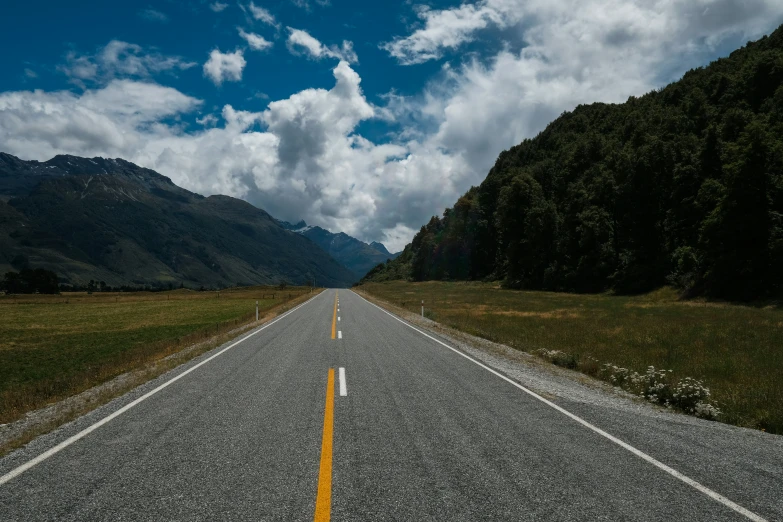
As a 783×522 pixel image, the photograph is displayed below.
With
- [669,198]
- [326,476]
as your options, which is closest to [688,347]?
[326,476]

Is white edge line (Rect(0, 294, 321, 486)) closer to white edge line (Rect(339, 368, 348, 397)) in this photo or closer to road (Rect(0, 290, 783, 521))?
road (Rect(0, 290, 783, 521))

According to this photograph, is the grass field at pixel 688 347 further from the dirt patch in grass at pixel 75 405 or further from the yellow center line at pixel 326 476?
the dirt patch in grass at pixel 75 405

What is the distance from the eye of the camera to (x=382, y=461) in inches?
204

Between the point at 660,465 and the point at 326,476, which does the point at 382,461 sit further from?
the point at 660,465

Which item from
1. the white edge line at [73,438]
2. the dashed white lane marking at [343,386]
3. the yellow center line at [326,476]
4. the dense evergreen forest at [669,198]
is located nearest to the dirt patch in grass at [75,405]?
the white edge line at [73,438]

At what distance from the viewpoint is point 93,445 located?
228 inches

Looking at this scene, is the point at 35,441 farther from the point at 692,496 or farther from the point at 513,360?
the point at 513,360

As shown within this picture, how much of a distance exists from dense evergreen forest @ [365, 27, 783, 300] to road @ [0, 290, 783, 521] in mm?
42292

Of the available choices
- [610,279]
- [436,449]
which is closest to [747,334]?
[436,449]

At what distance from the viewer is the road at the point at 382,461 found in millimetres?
4133

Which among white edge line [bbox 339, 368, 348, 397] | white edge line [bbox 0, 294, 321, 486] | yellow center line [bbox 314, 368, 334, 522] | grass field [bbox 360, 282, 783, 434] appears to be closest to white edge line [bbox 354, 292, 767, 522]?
grass field [bbox 360, 282, 783, 434]

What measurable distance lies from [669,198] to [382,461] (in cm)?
7177

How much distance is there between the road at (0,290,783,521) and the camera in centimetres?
413

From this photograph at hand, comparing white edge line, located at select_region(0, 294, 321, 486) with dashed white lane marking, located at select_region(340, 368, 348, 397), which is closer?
white edge line, located at select_region(0, 294, 321, 486)
